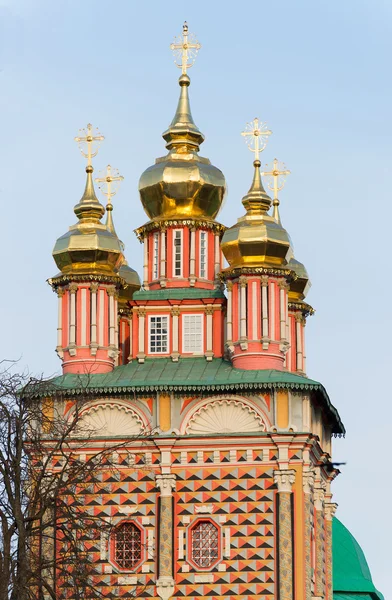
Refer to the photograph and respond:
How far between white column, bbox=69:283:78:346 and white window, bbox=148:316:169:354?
6.39 feet

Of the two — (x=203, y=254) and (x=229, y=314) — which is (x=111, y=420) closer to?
(x=229, y=314)

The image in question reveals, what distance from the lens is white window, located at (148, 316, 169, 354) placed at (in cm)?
4944

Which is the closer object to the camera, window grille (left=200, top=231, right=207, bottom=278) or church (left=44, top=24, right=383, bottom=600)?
church (left=44, top=24, right=383, bottom=600)

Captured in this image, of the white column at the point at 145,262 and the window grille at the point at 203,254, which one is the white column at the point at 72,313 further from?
the window grille at the point at 203,254

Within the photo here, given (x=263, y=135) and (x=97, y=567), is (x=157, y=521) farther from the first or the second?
(x=263, y=135)

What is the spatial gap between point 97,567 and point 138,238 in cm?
959

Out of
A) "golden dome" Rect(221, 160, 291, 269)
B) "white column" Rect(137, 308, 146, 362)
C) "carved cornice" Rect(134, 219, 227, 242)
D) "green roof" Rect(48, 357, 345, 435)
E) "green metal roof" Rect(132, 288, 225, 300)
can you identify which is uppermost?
"carved cornice" Rect(134, 219, 227, 242)

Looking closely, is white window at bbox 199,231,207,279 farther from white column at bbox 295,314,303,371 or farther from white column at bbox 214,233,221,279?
white column at bbox 295,314,303,371

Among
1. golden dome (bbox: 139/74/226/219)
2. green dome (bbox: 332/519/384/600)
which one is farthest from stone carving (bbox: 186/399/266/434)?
green dome (bbox: 332/519/384/600)

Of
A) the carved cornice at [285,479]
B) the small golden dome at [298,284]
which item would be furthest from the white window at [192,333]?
the small golden dome at [298,284]

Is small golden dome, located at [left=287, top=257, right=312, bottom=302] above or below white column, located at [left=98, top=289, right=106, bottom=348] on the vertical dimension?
above

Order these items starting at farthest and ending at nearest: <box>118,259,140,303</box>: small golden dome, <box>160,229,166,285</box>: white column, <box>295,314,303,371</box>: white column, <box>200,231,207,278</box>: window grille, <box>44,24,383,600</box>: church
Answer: <box>295,314,303,371</box>: white column < <box>118,259,140,303</box>: small golden dome < <box>200,231,207,278</box>: window grille < <box>160,229,166,285</box>: white column < <box>44,24,383,600</box>: church

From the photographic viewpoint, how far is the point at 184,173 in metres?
51.2

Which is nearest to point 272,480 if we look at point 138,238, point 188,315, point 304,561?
point 304,561
